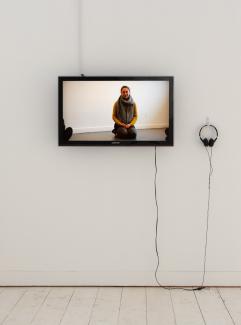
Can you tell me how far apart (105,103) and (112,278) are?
1393mm

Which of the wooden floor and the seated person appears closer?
→ the wooden floor

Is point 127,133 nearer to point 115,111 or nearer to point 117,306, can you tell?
point 115,111

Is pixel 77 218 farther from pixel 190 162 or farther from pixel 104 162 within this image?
pixel 190 162

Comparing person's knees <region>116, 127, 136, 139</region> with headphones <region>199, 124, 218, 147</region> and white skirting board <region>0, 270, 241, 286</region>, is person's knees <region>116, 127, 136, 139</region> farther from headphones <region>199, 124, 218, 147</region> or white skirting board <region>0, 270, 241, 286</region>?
→ white skirting board <region>0, 270, 241, 286</region>

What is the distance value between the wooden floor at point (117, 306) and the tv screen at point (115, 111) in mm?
1149

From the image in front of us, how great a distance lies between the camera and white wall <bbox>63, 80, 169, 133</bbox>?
12.1 feet

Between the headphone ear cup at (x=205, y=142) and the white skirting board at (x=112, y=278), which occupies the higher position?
the headphone ear cup at (x=205, y=142)

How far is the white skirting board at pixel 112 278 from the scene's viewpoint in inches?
151

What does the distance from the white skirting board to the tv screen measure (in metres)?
1.05

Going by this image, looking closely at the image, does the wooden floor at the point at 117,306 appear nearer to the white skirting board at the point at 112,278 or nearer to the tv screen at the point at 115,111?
the white skirting board at the point at 112,278

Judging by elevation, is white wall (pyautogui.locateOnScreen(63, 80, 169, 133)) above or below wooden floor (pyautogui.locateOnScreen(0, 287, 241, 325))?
above

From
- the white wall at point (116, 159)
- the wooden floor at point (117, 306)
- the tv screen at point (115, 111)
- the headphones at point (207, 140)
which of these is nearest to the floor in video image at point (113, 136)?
the tv screen at point (115, 111)

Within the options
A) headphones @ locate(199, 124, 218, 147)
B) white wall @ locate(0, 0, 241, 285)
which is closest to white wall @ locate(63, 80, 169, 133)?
white wall @ locate(0, 0, 241, 285)

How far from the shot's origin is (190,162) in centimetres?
383
